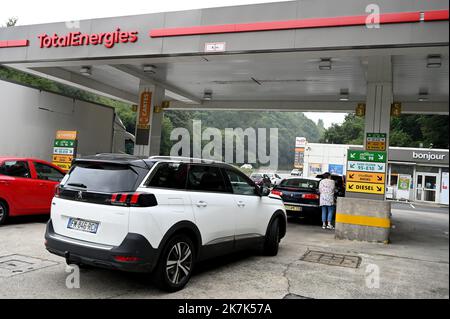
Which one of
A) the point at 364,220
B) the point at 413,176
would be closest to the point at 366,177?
the point at 364,220

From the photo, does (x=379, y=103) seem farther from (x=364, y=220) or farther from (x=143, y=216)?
(x=143, y=216)

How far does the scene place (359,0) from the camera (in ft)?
26.2

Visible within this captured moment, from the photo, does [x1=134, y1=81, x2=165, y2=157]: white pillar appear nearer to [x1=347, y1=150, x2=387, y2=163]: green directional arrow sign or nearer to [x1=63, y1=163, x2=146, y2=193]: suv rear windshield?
[x1=347, y1=150, x2=387, y2=163]: green directional arrow sign

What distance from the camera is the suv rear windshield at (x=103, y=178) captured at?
15.2ft

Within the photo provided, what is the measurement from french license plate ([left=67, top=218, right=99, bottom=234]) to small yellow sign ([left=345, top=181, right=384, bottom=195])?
6.77 m

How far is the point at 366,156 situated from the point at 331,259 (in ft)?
11.7

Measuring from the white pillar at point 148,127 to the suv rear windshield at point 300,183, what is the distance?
4.71 meters

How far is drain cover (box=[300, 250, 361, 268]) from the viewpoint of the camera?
661 centimetres

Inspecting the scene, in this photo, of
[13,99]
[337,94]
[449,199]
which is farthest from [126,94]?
[449,199]

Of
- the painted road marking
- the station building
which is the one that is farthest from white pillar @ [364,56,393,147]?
the station building

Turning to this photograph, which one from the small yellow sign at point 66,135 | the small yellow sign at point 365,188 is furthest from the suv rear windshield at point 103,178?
the small yellow sign at point 66,135

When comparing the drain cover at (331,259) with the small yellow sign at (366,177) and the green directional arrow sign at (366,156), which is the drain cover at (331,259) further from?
the green directional arrow sign at (366,156)
